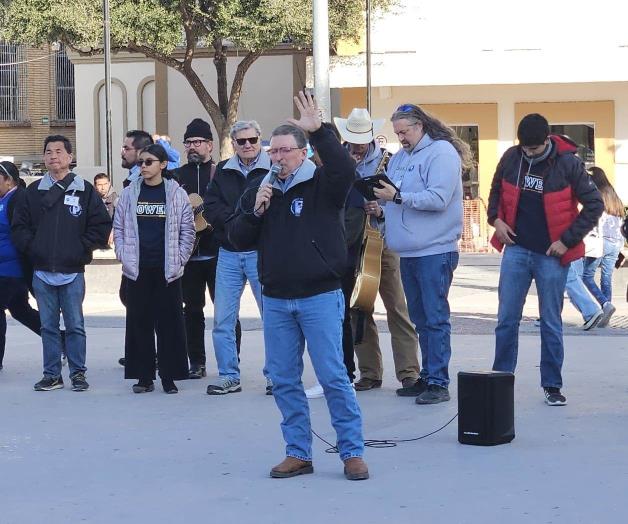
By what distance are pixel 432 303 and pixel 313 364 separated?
2148mm

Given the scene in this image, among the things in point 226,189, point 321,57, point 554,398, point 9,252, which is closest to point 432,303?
point 554,398

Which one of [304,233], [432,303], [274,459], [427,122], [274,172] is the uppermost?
[427,122]

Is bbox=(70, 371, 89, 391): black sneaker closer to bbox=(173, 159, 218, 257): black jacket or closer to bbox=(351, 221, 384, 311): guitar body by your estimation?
bbox=(173, 159, 218, 257): black jacket

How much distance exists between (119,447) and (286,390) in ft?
4.55

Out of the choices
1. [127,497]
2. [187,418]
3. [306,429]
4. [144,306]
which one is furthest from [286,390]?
[144,306]

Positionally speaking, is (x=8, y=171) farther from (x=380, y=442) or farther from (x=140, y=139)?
(x=380, y=442)

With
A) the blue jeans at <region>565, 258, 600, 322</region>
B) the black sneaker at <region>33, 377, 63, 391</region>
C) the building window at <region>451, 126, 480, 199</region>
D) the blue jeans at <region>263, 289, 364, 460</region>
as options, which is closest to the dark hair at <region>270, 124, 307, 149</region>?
the blue jeans at <region>263, 289, 364, 460</region>

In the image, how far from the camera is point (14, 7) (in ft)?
89.0

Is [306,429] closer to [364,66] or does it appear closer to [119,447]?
[119,447]

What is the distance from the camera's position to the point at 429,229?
8.60 metres

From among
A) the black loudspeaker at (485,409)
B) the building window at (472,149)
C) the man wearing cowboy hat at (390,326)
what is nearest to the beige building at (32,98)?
the building window at (472,149)

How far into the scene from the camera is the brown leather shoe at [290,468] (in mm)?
6656

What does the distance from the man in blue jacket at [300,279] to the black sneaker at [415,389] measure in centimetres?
242

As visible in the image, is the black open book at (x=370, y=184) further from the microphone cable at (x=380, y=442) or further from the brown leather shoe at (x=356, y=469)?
the brown leather shoe at (x=356, y=469)
